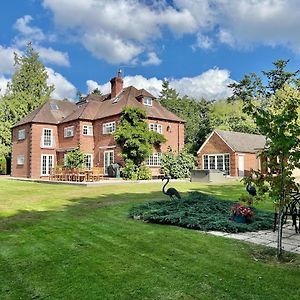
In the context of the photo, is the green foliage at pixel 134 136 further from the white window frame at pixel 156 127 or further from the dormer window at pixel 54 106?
the dormer window at pixel 54 106

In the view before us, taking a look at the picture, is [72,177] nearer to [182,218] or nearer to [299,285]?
[182,218]

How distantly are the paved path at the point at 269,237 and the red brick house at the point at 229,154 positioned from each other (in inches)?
959

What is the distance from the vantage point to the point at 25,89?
50250 mm

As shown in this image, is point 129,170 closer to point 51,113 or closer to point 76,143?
point 76,143

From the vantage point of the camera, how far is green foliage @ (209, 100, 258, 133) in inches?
1837

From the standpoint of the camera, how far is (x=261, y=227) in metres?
7.86

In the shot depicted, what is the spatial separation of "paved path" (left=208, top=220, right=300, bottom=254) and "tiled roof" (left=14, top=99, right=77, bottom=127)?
30581 millimetres

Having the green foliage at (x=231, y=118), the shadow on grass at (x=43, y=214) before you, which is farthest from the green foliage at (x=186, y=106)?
the shadow on grass at (x=43, y=214)

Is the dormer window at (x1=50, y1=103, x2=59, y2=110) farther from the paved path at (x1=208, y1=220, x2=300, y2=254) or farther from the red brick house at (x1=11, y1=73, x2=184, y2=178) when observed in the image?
the paved path at (x1=208, y1=220, x2=300, y2=254)

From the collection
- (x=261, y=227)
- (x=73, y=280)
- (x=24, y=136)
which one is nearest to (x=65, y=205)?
(x=261, y=227)

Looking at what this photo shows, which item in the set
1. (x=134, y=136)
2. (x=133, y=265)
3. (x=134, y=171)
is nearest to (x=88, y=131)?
(x=134, y=136)

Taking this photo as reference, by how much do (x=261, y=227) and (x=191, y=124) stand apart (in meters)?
46.5

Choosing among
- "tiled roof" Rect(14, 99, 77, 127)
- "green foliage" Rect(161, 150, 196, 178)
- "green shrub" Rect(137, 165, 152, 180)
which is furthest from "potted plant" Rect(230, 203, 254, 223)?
"tiled roof" Rect(14, 99, 77, 127)

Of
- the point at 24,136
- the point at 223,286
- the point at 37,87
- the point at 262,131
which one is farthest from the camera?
the point at 37,87
